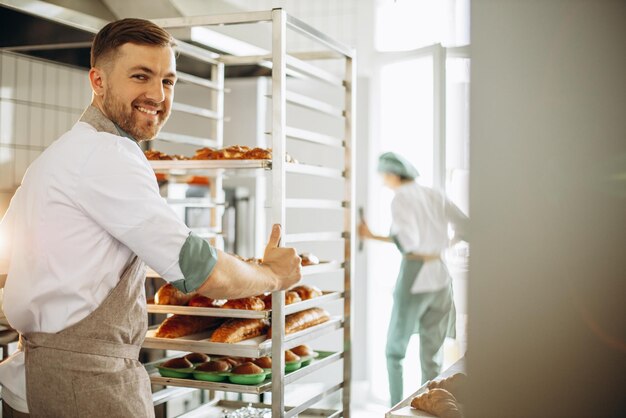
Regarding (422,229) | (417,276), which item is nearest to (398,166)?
(422,229)

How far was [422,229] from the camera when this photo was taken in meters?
4.31

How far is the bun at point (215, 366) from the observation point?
251cm

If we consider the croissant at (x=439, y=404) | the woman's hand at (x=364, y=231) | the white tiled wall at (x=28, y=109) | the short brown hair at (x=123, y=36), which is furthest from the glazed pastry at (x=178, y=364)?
the woman's hand at (x=364, y=231)

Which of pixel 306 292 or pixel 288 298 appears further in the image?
pixel 306 292

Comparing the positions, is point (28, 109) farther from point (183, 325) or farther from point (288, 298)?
point (288, 298)

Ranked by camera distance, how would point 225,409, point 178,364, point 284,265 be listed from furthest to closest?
point 225,409, point 178,364, point 284,265

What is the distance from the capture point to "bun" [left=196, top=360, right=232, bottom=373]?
2508mm

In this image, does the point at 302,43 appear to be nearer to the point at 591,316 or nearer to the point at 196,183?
the point at 196,183

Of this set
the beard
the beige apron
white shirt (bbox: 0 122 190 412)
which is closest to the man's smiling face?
the beard

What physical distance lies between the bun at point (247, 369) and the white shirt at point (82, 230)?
3.12ft

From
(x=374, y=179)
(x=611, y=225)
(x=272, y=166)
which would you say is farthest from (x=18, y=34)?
(x=611, y=225)

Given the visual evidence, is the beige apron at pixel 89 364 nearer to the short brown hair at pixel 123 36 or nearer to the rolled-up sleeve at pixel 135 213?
the rolled-up sleeve at pixel 135 213

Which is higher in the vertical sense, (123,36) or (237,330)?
(123,36)

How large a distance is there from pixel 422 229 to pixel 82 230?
303cm
